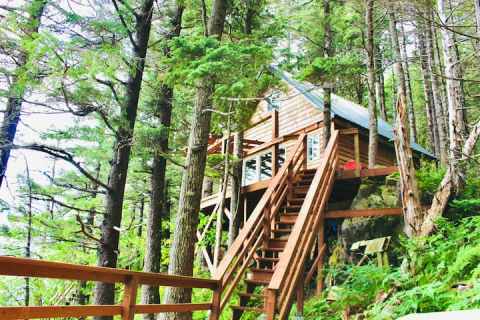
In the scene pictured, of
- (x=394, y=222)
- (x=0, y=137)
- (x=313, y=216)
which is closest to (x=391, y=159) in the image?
(x=394, y=222)

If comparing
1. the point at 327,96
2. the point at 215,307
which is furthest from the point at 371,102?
the point at 215,307

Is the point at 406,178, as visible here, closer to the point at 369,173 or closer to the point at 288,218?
the point at 369,173

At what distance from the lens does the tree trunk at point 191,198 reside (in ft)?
17.8

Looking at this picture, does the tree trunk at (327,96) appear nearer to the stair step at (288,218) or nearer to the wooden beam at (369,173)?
the wooden beam at (369,173)

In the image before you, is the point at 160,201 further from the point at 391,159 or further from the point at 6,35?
the point at 391,159

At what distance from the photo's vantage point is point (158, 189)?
8.84 meters

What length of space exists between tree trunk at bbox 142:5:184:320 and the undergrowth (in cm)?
372

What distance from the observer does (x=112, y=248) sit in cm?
623

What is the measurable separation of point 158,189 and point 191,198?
321 centimetres

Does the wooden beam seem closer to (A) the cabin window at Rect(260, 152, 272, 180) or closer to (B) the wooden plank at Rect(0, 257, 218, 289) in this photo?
(A) the cabin window at Rect(260, 152, 272, 180)

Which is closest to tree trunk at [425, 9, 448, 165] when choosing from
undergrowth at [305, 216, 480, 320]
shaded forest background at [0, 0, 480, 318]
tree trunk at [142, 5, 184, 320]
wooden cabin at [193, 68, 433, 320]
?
wooden cabin at [193, 68, 433, 320]

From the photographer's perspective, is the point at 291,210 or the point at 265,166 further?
the point at 265,166

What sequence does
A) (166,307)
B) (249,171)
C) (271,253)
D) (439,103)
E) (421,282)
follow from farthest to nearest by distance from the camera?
1. (249,171)
2. (439,103)
3. (271,253)
4. (421,282)
5. (166,307)

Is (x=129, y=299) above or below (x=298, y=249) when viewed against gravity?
below
